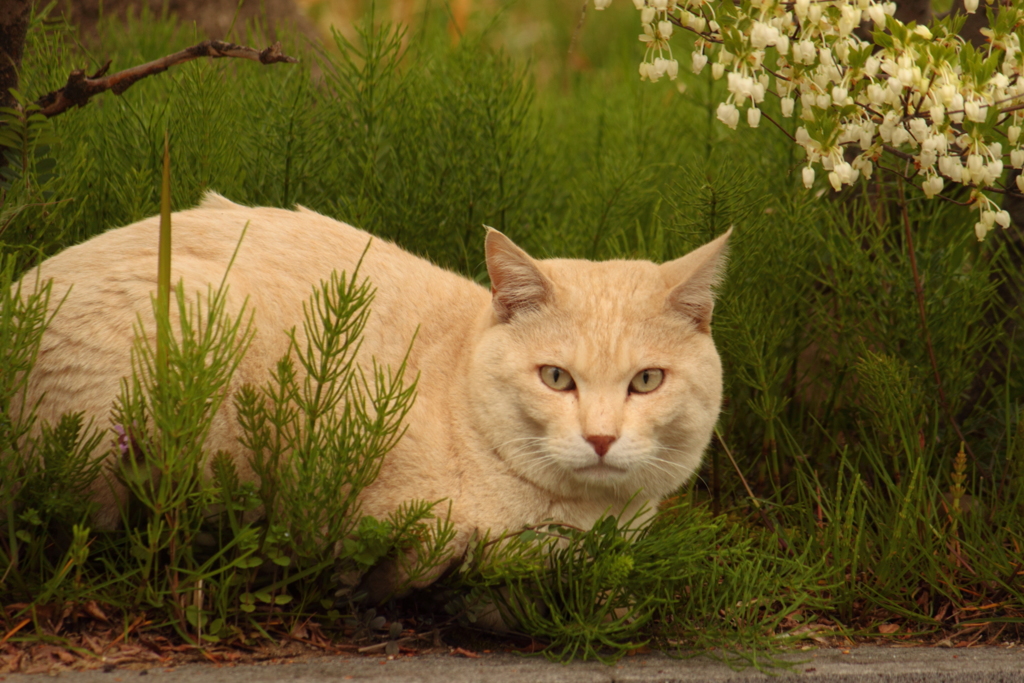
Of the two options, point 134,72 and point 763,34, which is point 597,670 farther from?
point 134,72

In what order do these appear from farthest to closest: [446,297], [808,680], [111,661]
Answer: [446,297], [808,680], [111,661]

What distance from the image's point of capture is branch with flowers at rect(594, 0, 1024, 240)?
1888mm

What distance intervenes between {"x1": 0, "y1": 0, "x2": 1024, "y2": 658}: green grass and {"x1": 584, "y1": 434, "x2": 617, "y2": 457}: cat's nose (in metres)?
0.19

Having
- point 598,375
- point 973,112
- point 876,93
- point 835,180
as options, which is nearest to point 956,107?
point 973,112

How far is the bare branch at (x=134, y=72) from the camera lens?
2041 mm

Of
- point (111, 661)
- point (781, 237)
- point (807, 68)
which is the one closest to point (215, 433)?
point (111, 661)

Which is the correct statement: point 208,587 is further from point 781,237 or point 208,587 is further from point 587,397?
point 781,237

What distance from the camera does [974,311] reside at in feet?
8.93

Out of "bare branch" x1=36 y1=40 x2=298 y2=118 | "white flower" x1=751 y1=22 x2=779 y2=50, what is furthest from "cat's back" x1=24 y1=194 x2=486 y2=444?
"white flower" x1=751 y1=22 x2=779 y2=50

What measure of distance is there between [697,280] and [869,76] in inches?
23.5

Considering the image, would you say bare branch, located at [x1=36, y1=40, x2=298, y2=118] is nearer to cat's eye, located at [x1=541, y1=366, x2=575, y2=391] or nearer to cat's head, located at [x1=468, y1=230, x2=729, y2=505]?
cat's head, located at [x1=468, y1=230, x2=729, y2=505]

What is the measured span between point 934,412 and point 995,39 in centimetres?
108

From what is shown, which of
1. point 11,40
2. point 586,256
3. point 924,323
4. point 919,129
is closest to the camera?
point 919,129

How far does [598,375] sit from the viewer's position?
2.05 metres
